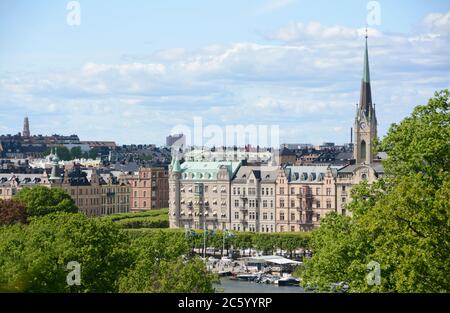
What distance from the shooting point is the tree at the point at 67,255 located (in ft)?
118

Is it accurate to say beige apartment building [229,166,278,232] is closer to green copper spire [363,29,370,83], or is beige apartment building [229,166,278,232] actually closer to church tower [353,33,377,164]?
Answer: church tower [353,33,377,164]

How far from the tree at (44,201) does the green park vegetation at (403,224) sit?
166 feet

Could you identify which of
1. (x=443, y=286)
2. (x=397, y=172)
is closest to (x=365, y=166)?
(x=397, y=172)

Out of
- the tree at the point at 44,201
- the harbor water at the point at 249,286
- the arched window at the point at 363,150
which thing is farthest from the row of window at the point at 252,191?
the harbor water at the point at 249,286

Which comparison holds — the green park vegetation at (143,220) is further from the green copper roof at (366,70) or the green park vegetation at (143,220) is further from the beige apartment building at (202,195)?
the green copper roof at (366,70)

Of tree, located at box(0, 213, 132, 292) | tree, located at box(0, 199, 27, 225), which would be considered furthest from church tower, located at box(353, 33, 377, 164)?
tree, located at box(0, 213, 132, 292)

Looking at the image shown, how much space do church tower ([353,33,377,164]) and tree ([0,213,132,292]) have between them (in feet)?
180

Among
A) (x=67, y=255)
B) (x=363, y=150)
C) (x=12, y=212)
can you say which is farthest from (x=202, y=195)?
(x=67, y=255)

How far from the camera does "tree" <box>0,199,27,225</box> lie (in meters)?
74.0

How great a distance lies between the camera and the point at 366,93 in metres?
98.1

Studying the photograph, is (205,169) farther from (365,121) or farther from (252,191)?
(365,121)

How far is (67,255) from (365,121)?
62033 millimetres
